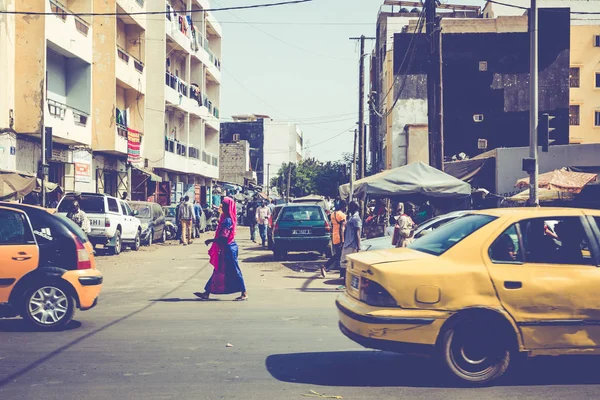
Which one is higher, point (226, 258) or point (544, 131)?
point (544, 131)

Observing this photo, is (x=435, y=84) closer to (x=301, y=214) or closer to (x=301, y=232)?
(x=301, y=214)

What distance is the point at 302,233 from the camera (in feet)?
69.9

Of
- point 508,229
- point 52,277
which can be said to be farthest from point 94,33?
point 508,229

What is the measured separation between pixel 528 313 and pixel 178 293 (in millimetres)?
8540

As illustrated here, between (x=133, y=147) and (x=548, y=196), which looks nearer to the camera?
(x=548, y=196)

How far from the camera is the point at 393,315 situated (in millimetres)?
6363

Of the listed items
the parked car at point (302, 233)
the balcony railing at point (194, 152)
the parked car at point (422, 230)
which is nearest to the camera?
the parked car at point (422, 230)

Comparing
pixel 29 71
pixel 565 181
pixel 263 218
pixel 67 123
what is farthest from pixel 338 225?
pixel 67 123

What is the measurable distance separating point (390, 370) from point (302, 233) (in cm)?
1415

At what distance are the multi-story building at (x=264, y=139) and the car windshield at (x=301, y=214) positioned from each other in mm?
80922

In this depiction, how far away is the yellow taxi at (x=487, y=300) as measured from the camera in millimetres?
6391

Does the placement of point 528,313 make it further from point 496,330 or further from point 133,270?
point 133,270

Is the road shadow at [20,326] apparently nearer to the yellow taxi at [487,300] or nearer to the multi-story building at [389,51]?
the yellow taxi at [487,300]

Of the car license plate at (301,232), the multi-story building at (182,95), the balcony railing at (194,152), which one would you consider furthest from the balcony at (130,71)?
the car license plate at (301,232)
